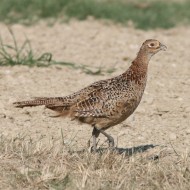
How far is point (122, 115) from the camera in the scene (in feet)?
25.8

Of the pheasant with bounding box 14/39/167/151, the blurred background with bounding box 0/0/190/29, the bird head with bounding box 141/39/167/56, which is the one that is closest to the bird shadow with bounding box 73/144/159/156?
the pheasant with bounding box 14/39/167/151

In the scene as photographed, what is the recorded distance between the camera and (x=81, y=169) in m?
7.10

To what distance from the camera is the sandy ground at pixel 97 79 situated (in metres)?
8.92

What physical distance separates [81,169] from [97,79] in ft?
13.6

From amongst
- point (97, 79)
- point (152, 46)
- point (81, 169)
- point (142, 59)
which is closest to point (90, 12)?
point (97, 79)

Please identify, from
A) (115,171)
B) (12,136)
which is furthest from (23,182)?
(12,136)

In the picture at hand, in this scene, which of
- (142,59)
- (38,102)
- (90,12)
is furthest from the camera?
(90,12)

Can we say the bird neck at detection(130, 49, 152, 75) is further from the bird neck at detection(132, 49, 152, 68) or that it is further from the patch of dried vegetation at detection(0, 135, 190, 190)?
A: the patch of dried vegetation at detection(0, 135, 190, 190)

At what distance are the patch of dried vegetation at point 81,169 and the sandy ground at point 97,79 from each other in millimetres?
636

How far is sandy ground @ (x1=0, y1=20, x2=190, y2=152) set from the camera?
892 centimetres

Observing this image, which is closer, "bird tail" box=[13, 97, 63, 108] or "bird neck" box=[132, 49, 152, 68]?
"bird tail" box=[13, 97, 63, 108]

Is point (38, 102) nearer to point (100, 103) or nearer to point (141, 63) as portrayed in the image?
point (100, 103)

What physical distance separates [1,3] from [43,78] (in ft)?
16.3

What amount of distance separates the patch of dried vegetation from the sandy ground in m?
0.64
